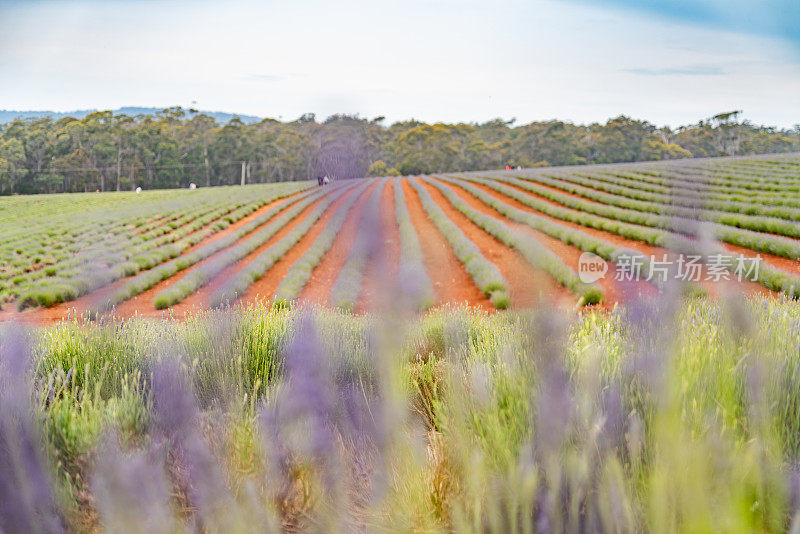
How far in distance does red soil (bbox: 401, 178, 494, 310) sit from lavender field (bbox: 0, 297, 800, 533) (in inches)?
188

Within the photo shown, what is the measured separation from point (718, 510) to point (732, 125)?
2674 inches

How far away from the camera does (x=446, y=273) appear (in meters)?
11.6

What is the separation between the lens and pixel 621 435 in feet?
5.20

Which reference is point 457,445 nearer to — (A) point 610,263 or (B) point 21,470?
(B) point 21,470

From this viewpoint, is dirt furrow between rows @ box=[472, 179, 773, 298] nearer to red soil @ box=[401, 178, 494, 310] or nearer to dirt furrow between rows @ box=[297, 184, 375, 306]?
red soil @ box=[401, 178, 494, 310]

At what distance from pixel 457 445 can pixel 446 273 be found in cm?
995

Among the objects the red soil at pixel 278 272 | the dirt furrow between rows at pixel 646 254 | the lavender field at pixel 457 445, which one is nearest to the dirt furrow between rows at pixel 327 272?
the red soil at pixel 278 272

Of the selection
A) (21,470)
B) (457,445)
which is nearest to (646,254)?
(457,445)

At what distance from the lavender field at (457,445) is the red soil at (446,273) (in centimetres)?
476

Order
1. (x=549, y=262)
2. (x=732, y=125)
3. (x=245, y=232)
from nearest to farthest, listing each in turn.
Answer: (x=549, y=262) → (x=245, y=232) → (x=732, y=125)

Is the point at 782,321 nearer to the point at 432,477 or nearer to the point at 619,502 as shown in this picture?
the point at 619,502

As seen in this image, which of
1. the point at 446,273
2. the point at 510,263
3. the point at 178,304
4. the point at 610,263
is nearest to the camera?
the point at 178,304

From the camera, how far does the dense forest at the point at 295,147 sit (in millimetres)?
9555

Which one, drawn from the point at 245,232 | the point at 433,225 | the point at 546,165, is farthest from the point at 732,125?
the point at 245,232
